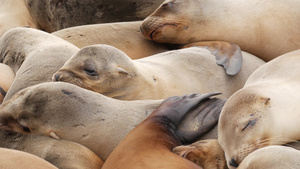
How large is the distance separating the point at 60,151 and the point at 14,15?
139 inches

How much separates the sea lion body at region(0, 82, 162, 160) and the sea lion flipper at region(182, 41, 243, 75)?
4.63 ft

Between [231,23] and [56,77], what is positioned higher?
[56,77]

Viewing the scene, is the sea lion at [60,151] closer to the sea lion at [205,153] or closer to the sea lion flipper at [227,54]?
the sea lion at [205,153]

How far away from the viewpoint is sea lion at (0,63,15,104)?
4.16 m

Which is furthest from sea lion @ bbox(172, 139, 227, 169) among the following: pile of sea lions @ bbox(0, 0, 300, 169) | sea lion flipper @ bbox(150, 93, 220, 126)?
sea lion flipper @ bbox(150, 93, 220, 126)

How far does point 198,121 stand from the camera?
3.44 m

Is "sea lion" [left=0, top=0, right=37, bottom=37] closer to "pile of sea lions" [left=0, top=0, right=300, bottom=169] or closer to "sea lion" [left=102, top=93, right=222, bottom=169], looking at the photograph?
"pile of sea lions" [left=0, top=0, right=300, bottom=169]

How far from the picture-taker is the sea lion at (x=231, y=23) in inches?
195

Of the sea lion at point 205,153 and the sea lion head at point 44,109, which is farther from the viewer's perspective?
the sea lion head at point 44,109

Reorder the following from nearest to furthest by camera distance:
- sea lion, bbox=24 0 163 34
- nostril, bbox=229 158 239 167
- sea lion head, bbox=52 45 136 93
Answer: nostril, bbox=229 158 239 167
sea lion head, bbox=52 45 136 93
sea lion, bbox=24 0 163 34

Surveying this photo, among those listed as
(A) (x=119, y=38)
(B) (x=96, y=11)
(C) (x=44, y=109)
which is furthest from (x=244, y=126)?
(B) (x=96, y=11)

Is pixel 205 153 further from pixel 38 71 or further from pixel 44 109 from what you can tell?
pixel 38 71

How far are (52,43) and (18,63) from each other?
324mm

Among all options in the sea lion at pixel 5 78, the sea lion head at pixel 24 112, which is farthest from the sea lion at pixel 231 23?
the sea lion head at pixel 24 112
